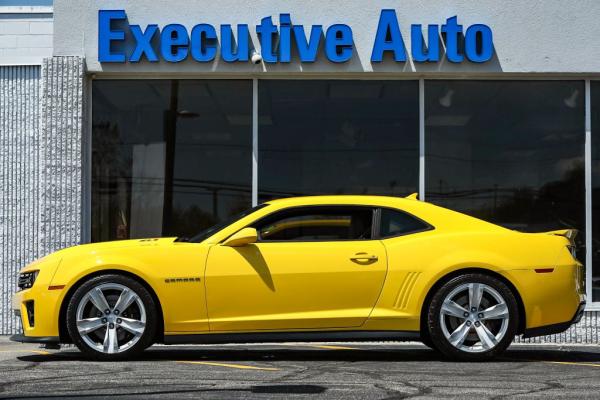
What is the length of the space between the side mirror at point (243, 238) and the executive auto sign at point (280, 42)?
4.19 m

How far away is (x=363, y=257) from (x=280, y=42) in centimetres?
447

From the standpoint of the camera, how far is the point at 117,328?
8.45m

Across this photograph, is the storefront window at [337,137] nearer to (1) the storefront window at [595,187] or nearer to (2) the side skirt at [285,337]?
(1) the storefront window at [595,187]

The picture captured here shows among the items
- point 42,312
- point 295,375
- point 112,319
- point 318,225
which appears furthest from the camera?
point 318,225

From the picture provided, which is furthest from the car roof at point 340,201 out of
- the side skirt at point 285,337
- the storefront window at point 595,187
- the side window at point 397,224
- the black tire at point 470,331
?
the storefront window at point 595,187

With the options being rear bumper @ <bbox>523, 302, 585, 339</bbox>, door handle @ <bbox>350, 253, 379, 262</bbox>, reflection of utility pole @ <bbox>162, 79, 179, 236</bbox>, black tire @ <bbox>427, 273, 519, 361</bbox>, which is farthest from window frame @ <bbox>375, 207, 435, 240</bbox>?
reflection of utility pole @ <bbox>162, 79, 179, 236</bbox>

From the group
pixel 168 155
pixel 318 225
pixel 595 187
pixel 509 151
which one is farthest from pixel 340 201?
pixel 595 187

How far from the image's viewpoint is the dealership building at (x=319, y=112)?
12312 mm

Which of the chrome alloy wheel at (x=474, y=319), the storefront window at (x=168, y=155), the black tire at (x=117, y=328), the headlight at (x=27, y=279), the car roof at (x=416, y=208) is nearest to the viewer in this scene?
the black tire at (x=117, y=328)

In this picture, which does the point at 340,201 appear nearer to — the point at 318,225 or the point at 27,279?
the point at 318,225

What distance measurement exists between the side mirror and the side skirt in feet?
2.41

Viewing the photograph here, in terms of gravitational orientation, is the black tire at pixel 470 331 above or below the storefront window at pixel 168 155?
below

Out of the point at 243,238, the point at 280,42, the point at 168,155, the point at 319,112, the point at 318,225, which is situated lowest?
the point at 243,238

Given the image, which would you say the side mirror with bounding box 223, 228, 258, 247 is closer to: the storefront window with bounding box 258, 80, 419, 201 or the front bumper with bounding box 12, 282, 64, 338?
the front bumper with bounding box 12, 282, 64, 338
